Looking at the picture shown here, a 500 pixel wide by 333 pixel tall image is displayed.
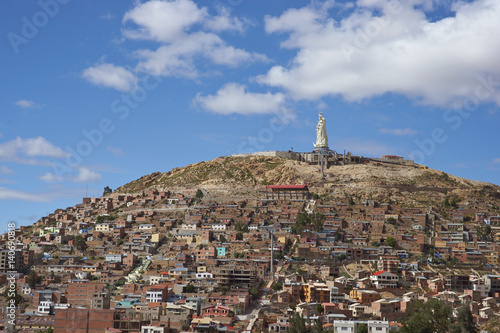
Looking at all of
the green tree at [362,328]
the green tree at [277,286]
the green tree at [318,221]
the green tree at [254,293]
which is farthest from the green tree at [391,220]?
the green tree at [362,328]

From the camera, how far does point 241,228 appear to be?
64.8m

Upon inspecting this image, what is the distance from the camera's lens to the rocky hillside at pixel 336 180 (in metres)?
73.4

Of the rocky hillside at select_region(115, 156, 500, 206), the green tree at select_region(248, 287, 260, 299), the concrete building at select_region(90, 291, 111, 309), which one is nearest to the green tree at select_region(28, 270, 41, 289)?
the concrete building at select_region(90, 291, 111, 309)

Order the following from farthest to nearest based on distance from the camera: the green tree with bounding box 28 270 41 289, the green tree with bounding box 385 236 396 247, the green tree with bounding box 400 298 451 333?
the green tree with bounding box 385 236 396 247
the green tree with bounding box 28 270 41 289
the green tree with bounding box 400 298 451 333

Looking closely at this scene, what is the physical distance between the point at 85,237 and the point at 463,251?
1306 inches

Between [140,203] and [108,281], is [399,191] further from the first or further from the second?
[108,281]

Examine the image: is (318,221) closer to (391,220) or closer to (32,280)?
(391,220)

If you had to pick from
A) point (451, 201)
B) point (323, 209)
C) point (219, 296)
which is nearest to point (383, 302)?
point (219, 296)

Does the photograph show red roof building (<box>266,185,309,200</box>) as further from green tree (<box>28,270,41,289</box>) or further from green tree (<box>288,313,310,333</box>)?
green tree (<box>288,313,310,333</box>)

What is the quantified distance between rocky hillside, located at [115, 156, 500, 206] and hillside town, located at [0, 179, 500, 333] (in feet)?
7.64

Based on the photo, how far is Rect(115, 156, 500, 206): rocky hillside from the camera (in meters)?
73.4

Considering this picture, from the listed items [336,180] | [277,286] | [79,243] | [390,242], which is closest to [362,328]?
[277,286]

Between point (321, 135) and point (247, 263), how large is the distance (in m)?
32.1

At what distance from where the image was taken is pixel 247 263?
178ft
